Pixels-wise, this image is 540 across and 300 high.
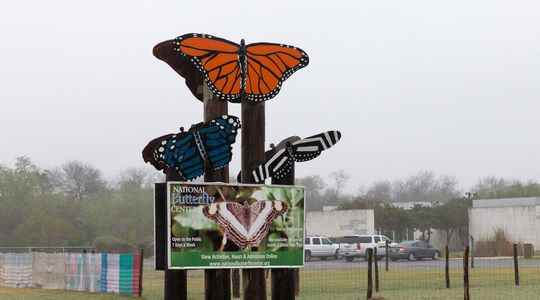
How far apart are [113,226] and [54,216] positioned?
723 centimetres

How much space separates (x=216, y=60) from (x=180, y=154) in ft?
4.15

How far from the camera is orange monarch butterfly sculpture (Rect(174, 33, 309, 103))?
1113cm

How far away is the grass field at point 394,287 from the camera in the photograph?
21797 mm

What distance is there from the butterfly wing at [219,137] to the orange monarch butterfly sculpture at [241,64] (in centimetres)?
42

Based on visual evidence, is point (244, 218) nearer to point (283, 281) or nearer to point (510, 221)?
point (283, 281)

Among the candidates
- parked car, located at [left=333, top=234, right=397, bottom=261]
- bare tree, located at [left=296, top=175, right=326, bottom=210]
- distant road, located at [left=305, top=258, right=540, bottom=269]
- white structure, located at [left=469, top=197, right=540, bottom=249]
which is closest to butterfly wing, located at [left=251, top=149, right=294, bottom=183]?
distant road, located at [left=305, top=258, right=540, bottom=269]

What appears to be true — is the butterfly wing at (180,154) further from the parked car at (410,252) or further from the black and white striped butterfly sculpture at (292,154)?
the parked car at (410,252)

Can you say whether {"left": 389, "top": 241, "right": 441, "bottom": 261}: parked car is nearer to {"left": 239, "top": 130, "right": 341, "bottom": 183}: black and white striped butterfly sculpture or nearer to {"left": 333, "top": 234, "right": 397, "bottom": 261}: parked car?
{"left": 333, "top": 234, "right": 397, "bottom": 261}: parked car

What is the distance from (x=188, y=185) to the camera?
10727 mm

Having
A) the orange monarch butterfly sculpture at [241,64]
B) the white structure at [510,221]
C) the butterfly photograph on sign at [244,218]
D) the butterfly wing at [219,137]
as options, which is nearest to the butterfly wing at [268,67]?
the orange monarch butterfly sculpture at [241,64]

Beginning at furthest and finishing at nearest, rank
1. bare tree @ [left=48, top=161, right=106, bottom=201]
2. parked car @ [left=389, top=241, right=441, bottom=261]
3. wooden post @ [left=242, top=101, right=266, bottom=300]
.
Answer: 1. bare tree @ [left=48, top=161, right=106, bottom=201]
2. parked car @ [left=389, top=241, right=441, bottom=261]
3. wooden post @ [left=242, top=101, right=266, bottom=300]

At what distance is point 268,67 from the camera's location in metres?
11.6

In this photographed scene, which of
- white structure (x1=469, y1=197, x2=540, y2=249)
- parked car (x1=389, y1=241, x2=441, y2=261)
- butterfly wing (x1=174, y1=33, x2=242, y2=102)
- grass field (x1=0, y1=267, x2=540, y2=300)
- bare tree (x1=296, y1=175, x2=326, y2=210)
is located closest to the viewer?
butterfly wing (x1=174, y1=33, x2=242, y2=102)

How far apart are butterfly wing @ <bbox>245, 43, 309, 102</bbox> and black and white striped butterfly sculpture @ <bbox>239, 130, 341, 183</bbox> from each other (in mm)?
735
